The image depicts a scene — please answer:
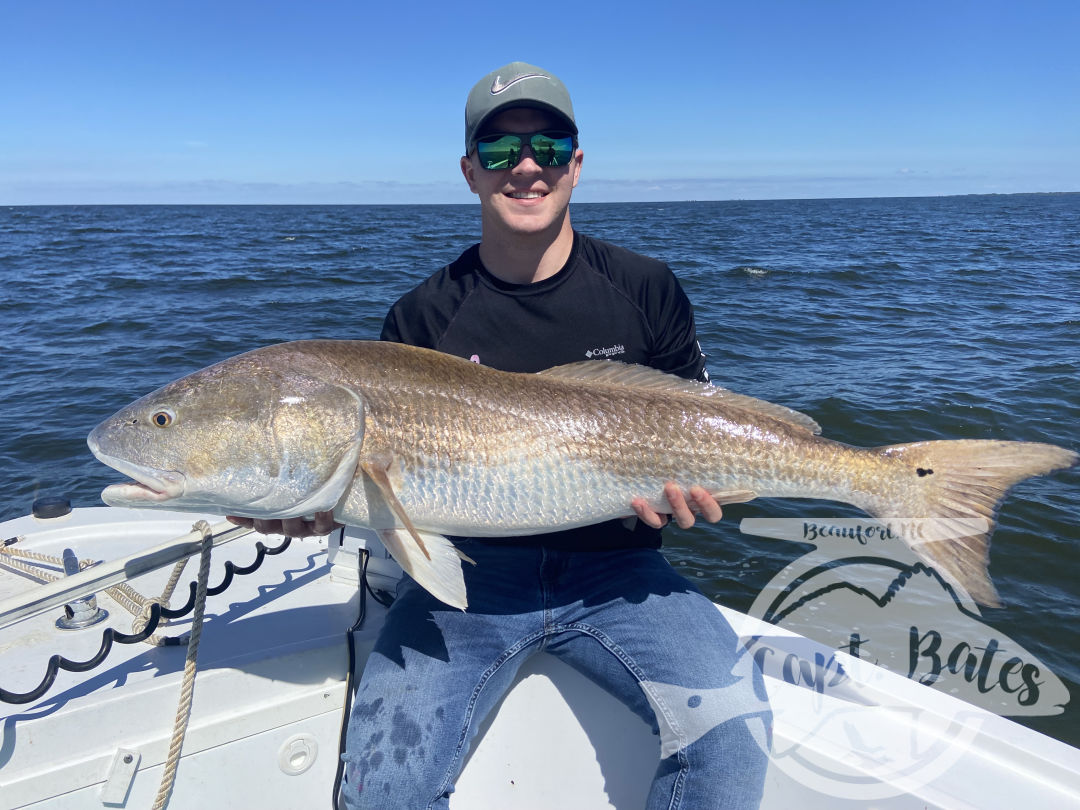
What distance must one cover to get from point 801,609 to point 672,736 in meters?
2.83

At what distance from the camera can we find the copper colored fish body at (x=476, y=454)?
2.39 metres

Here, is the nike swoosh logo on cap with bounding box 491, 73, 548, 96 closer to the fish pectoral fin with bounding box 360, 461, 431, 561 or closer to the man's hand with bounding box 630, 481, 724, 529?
the fish pectoral fin with bounding box 360, 461, 431, 561

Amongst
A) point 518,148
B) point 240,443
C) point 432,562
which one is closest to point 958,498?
point 432,562

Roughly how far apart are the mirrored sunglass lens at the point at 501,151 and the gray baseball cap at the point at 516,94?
7 cm

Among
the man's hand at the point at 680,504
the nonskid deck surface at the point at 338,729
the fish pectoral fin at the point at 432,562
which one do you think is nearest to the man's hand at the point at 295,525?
the fish pectoral fin at the point at 432,562

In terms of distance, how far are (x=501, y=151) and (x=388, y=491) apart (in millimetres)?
1554

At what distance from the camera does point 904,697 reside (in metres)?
2.57

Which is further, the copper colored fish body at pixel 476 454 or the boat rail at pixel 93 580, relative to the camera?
the copper colored fish body at pixel 476 454

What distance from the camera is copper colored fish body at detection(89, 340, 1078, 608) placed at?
2391 millimetres

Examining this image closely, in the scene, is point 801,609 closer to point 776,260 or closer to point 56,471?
point 56,471

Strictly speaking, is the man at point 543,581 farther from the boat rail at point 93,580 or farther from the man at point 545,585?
the boat rail at point 93,580

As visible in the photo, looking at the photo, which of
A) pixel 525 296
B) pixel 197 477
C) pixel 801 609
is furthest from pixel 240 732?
pixel 801 609

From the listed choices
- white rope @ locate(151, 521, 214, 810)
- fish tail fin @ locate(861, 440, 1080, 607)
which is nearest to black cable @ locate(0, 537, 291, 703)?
white rope @ locate(151, 521, 214, 810)

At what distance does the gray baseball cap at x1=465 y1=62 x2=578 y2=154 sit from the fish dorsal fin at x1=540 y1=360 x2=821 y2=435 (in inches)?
42.7
